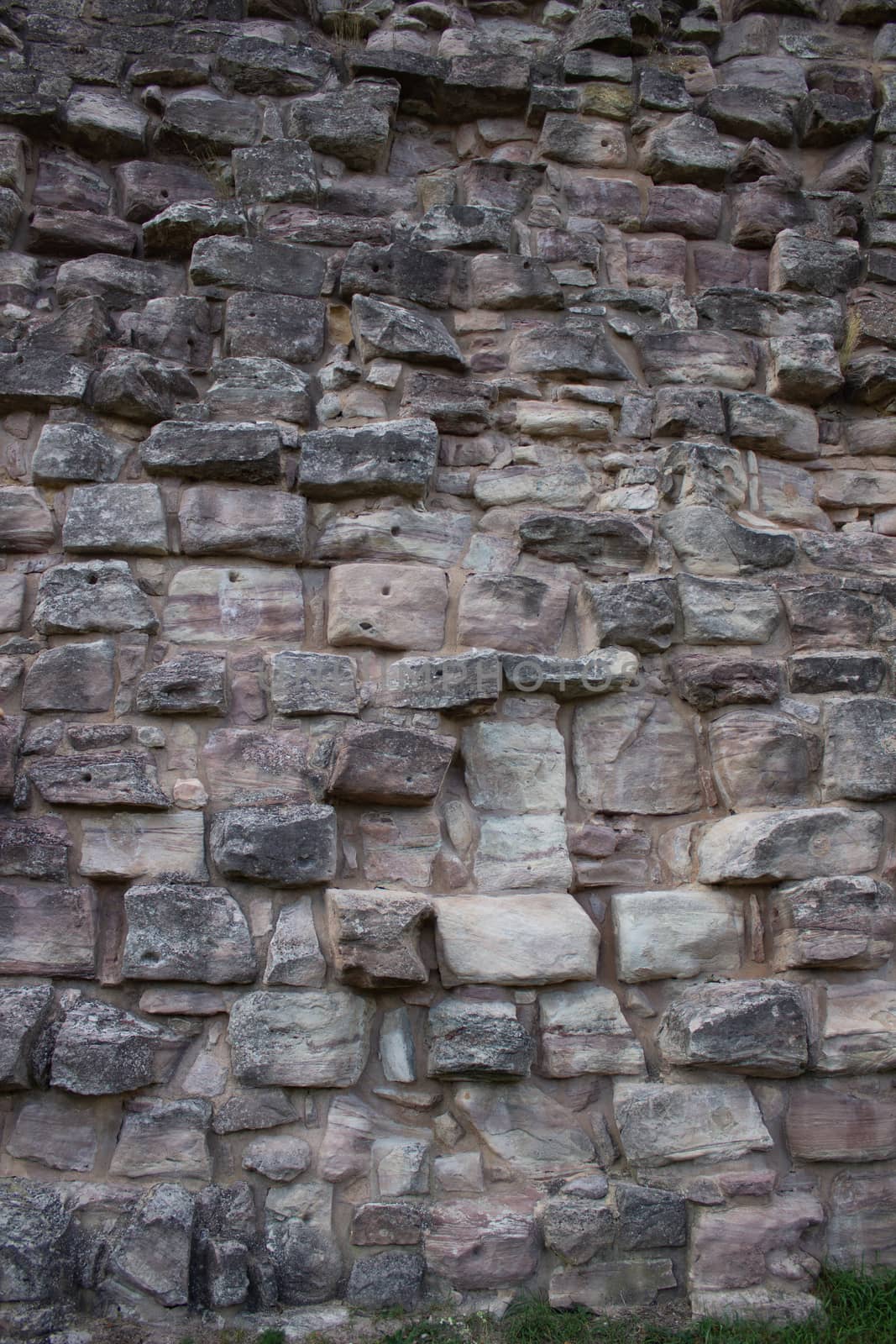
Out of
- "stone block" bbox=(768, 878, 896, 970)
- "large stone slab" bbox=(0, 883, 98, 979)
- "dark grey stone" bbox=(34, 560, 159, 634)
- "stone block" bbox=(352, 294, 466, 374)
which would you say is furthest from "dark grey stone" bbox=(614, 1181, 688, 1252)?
"stone block" bbox=(352, 294, 466, 374)

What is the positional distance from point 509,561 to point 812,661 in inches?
36.7

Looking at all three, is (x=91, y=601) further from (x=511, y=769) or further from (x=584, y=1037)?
(x=584, y=1037)

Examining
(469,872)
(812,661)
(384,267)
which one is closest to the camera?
(469,872)

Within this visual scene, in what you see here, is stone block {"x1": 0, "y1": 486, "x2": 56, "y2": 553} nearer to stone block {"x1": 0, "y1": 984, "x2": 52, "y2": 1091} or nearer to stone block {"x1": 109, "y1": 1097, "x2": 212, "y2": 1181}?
stone block {"x1": 0, "y1": 984, "x2": 52, "y2": 1091}

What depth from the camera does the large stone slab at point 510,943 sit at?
2.86 metres

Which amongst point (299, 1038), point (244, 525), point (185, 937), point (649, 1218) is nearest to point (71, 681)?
point (244, 525)

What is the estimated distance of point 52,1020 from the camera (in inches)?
109

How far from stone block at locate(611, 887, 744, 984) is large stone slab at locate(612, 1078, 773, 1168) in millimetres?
286

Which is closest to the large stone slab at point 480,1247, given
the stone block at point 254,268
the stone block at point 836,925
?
the stone block at point 836,925

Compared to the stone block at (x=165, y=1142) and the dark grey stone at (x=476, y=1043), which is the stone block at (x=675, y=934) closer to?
the dark grey stone at (x=476, y=1043)

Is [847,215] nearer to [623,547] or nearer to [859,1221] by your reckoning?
[623,547]

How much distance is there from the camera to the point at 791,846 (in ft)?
9.86

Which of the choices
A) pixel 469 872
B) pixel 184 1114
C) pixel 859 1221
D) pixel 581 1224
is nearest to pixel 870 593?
pixel 469 872

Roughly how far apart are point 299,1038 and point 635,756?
1.19 m
